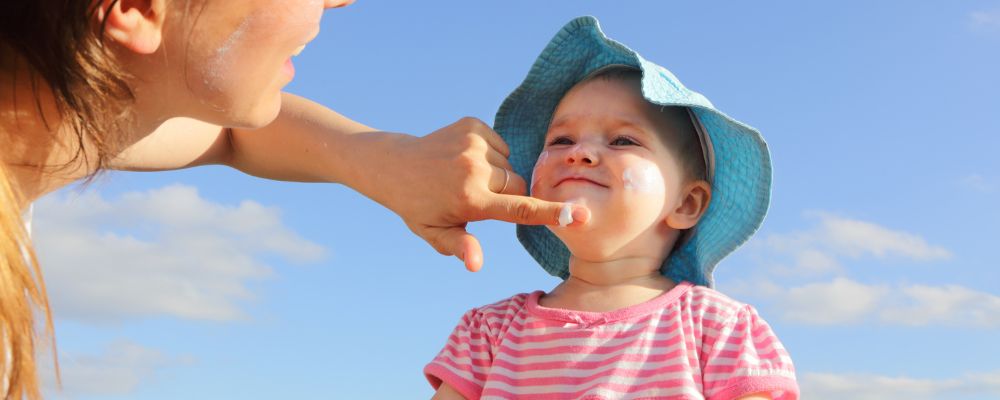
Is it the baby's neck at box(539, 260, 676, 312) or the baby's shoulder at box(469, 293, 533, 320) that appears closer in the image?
Result: the baby's neck at box(539, 260, 676, 312)

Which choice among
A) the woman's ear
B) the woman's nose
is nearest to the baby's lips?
the woman's nose

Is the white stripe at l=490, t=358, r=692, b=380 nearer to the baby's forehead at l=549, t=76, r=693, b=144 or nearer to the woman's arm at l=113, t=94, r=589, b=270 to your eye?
the woman's arm at l=113, t=94, r=589, b=270

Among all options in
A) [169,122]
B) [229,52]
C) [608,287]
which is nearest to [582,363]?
[608,287]

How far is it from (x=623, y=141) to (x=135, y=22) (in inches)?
62.7

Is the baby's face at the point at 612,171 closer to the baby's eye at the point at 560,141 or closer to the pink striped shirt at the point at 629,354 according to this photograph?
the baby's eye at the point at 560,141

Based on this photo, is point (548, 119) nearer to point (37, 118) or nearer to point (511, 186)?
point (511, 186)

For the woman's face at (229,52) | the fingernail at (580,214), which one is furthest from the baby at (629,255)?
the woman's face at (229,52)

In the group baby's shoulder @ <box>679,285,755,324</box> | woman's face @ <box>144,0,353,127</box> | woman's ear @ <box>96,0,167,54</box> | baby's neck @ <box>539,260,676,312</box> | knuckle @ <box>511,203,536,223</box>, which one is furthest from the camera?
baby's neck @ <box>539,260,676,312</box>

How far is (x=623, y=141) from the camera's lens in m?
3.31

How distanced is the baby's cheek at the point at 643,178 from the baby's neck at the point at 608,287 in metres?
0.26

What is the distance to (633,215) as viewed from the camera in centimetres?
323

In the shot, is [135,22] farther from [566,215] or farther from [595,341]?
[595,341]

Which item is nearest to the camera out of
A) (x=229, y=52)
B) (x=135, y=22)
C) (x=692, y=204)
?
(x=135, y=22)

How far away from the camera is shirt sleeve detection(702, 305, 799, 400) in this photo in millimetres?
2934
